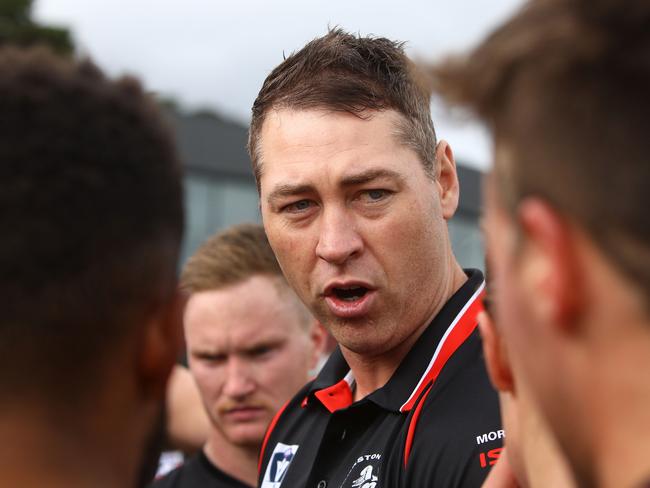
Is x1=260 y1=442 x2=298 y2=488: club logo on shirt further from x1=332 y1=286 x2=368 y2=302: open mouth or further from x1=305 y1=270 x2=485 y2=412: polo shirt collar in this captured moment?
x1=332 y1=286 x2=368 y2=302: open mouth

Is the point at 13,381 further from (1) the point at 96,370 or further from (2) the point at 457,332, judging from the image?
(2) the point at 457,332

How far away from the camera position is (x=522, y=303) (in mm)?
1382

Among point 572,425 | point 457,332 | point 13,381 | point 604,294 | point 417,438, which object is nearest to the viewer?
point 604,294

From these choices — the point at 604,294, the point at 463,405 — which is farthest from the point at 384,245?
the point at 604,294

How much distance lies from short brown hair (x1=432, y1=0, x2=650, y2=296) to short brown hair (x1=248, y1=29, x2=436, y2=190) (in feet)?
5.99

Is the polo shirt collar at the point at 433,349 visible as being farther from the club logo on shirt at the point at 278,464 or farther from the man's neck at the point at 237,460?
the man's neck at the point at 237,460

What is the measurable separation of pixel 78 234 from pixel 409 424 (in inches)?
54.1

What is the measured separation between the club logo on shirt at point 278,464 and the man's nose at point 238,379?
3.25 feet

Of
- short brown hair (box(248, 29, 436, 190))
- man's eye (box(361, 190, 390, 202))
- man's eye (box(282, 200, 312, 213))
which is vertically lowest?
man's eye (box(361, 190, 390, 202))

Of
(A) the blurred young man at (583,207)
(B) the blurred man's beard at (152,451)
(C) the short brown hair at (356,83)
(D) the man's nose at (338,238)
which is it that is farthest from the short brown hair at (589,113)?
(C) the short brown hair at (356,83)

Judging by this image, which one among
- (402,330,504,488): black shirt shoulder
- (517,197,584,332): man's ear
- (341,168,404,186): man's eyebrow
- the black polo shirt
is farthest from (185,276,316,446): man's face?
(517,197,584,332): man's ear

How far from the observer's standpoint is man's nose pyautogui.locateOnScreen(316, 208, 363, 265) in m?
3.05

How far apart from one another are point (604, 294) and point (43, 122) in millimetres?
924

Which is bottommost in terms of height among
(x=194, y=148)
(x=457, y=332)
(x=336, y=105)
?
(x=457, y=332)
